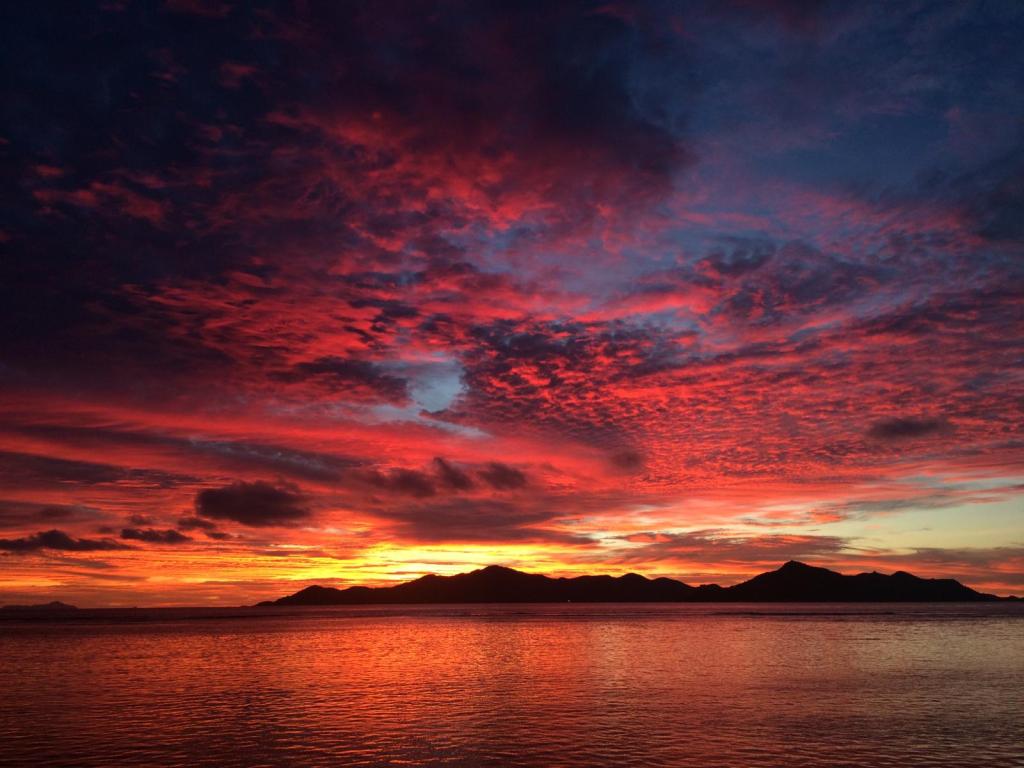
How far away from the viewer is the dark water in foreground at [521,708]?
3644 centimetres

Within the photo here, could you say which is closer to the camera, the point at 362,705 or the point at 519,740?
the point at 519,740

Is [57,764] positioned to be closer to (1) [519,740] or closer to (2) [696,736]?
(1) [519,740]

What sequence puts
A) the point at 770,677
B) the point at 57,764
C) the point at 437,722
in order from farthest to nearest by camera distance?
the point at 770,677
the point at 437,722
the point at 57,764

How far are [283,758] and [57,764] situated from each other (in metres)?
10.8

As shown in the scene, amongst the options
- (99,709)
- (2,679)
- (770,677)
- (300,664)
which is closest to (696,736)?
Result: (770,677)

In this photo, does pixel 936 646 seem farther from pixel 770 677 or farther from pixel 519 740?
pixel 519 740

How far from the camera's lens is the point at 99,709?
50562mm

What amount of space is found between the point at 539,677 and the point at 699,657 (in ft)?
86.2

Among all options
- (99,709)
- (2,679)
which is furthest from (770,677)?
(2,679)

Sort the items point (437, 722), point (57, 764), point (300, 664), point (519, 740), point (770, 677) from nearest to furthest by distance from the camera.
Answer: point (57, 764)
point (519, 740)
point (437, 722)
point (770, 677)
point (300, 664)

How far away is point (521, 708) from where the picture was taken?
1975 inches

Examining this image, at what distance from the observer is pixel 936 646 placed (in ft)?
330

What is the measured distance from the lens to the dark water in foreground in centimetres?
3644

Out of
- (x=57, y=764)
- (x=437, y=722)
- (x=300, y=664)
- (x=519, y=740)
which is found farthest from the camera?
(x=300, y=664)
